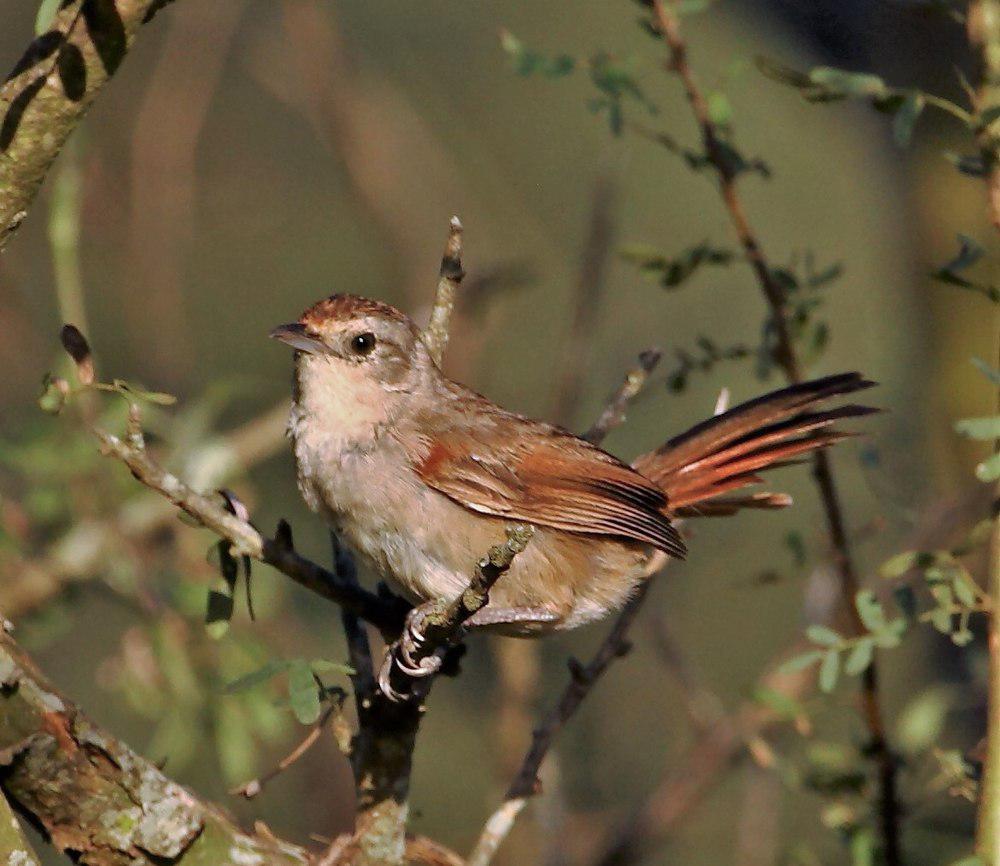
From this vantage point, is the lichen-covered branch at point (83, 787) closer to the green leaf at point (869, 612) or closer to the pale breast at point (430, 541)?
the pale breast at point (430, 541)

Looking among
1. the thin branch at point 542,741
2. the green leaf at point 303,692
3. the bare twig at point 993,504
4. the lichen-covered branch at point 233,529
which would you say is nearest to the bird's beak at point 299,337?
the lichen-covered branch at point 233,529

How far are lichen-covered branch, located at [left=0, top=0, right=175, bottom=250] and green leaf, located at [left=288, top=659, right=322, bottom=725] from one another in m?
0.87

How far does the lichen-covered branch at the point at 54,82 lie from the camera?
2354 mm

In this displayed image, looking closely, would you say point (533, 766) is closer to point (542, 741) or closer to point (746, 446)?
point (542, 741)

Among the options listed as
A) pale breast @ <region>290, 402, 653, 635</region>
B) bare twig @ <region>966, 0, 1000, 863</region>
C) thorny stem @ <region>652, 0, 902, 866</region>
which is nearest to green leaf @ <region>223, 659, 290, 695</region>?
pale breast @ <region>290, 402, 653, 635</region>

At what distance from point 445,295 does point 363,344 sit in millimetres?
452

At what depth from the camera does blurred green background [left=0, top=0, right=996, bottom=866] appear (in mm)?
3900

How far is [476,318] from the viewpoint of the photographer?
4828 mm

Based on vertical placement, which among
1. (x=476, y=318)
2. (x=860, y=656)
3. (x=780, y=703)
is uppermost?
(x=476, y=318)

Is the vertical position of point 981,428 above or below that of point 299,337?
above

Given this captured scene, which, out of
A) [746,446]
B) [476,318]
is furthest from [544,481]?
[476,318]

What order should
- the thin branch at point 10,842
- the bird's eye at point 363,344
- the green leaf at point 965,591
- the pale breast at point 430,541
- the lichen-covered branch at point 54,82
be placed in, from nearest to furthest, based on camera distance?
the thin branch at point 10,842
the lichen-covered branch at point 54,82
the green leaf at point 965,591
the pale breast at point 430,541
the bird's eye at point 363,344

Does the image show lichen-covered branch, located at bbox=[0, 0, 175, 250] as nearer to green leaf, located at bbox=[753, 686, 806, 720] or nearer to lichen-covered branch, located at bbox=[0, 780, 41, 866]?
lichen-covered branch, located at bbox=[0, 780, 41, 866]

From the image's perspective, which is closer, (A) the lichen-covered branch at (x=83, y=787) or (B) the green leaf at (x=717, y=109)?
(A) the lichen-covered branch at (x=83, y=787)
